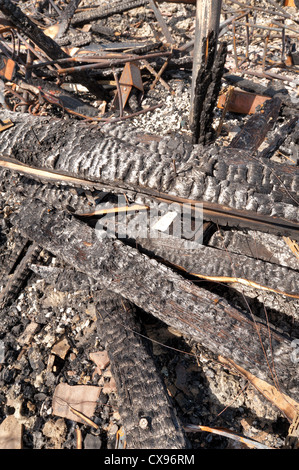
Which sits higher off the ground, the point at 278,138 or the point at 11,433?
the point at 278,138

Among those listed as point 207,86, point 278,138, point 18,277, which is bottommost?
point 18,277

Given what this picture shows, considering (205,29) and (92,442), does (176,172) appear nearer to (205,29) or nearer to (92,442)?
(205,29)

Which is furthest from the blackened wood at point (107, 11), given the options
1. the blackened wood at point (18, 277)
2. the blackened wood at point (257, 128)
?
the blackened wood at point (18, 277)

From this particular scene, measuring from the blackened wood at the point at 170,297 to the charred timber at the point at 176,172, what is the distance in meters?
0.53

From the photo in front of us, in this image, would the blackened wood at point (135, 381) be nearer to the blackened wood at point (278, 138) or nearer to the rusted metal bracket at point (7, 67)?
the blackened wood at point (278, 138)

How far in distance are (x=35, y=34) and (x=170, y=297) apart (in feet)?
13.5

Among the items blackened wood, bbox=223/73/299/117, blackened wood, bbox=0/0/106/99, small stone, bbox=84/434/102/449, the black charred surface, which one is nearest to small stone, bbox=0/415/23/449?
small stone, bbox=84/434/102/449

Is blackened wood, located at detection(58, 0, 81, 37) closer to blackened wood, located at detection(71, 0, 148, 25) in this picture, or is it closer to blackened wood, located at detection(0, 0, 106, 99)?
blackened wood, located at detection(71, 0, 148, 25)

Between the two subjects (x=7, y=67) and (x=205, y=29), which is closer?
(x=205, y=29)

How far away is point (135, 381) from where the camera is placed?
2.45 metres

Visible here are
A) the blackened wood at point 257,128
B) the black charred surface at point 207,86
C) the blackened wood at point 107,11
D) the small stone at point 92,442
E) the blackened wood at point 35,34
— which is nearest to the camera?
the small stone at point 92,442

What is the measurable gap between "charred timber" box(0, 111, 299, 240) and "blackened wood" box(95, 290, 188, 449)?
1.11 meters

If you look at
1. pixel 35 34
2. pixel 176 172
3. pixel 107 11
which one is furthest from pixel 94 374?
pixel 107 11

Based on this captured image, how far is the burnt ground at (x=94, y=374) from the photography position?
253 cm
